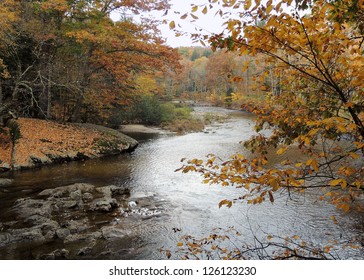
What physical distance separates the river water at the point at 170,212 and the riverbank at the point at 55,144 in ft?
2.38

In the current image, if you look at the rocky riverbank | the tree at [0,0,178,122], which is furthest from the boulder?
the tree at [0,0,178,122]

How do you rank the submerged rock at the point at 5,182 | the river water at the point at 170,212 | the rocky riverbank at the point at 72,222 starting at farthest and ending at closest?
the submerged rock at the point at 5,182
the river water at the point at 170,212
the rocky riverbank at the point at 72,222

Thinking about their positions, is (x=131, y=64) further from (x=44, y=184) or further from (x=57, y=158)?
(x=44, y=184)

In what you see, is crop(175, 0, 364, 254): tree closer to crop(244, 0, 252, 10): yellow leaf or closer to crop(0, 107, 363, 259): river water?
crop(244, 0, 252, 10): yellow leaf

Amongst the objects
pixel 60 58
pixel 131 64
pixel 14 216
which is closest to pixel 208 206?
pixel 14 216

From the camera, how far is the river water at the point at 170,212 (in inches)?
244

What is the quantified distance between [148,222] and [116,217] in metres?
0.92

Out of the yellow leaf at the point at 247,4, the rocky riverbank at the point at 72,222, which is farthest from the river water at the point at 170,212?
the yellow leaf at the point at 247,4

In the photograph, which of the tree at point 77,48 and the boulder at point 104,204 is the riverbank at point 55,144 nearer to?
the tree at point 77,48

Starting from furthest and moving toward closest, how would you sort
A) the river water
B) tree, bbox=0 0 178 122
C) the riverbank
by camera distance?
1. tree, bbox=0 0 178 122
2. the riverbank
3. the river water

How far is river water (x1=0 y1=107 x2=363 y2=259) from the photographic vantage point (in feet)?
20.3

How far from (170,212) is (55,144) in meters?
8.82

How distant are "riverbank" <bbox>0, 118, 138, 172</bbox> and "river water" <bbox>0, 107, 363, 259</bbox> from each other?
0.72 metres

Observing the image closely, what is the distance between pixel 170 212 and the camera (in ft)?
26.5
